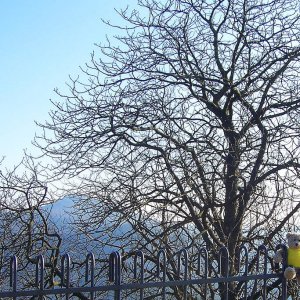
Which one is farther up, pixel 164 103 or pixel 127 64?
pixel 127 64

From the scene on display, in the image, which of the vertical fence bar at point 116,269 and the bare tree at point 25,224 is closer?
the vertical fence bar at point 116,269

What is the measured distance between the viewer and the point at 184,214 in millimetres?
7242

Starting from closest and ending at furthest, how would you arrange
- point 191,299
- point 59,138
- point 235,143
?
point 191,299 < point 235,143 < point 59,138

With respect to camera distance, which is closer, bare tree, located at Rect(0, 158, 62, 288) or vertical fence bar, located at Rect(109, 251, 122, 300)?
vertical fence bar, located at Rect(109, 251, 122, 300)

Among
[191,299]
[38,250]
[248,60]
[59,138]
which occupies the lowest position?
[191,299]

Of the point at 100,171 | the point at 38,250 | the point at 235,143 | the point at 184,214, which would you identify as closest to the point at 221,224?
the point at 184,214

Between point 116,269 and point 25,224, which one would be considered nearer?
point 116,269

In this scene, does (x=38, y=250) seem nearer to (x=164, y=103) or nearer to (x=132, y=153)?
(x=132, y=153)

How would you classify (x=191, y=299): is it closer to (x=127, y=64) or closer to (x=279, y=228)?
(x=279, y=228)

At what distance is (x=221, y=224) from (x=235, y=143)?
1199mm

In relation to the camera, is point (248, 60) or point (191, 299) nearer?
point (191, 299)

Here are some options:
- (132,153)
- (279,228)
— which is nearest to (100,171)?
(132,153)

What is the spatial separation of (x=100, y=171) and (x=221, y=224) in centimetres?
173

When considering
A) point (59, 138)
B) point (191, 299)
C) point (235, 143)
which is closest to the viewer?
point (191, 299)
